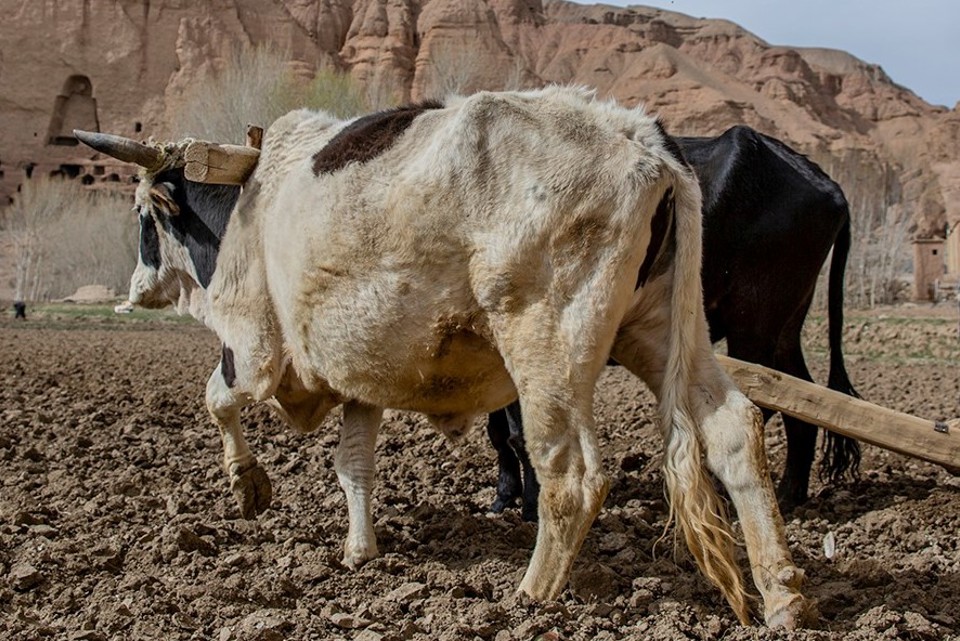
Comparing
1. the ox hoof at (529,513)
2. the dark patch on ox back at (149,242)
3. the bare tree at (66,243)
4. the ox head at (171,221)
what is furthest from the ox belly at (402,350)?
the bare tree at (66,243)

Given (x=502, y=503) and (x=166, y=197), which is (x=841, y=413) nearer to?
(x=502, y=503)

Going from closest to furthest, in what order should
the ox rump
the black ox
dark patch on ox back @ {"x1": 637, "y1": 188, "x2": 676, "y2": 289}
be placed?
the ox rump → dark patch on ox back @ {"x1": 637, "y1": 188, "x2": 676, "y2": 289} → the black ox

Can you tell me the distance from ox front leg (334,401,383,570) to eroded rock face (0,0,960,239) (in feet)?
204

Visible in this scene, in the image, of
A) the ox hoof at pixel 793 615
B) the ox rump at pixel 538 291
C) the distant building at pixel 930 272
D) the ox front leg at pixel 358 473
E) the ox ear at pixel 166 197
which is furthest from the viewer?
the distant building at pixel 930 272

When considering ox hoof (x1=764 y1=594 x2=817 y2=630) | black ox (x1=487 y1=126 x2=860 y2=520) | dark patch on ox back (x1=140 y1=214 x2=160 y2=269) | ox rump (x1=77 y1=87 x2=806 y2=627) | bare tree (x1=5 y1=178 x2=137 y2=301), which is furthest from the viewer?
bare tree (x1=5 y1=178 x2=137 y2=301)

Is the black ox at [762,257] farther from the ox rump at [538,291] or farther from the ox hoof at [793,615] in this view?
the ox hoof at [793,615]

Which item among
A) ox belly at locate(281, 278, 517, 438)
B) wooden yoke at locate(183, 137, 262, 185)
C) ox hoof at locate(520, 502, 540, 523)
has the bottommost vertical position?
ox hoof at locate(520, 502, 540, 523)

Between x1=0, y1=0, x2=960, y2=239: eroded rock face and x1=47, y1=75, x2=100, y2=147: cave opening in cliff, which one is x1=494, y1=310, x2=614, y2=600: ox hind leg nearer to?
x1=0, y1=0, x2=960, y2=239: eroded rock face

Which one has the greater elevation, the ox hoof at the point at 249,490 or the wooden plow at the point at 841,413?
the wooden plow at the point at 841,413

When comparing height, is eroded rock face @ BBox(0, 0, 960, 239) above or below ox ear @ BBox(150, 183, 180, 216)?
above

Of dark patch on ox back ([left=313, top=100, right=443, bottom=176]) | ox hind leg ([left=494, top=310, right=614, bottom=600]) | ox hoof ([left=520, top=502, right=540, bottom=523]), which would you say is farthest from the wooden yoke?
ox hoof ([left=520, top=502, right=540, bottom=523])

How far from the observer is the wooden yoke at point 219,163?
4605 millimetres

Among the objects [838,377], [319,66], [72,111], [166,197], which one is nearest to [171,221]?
[166,197]

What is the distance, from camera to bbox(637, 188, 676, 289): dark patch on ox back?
3729mm
